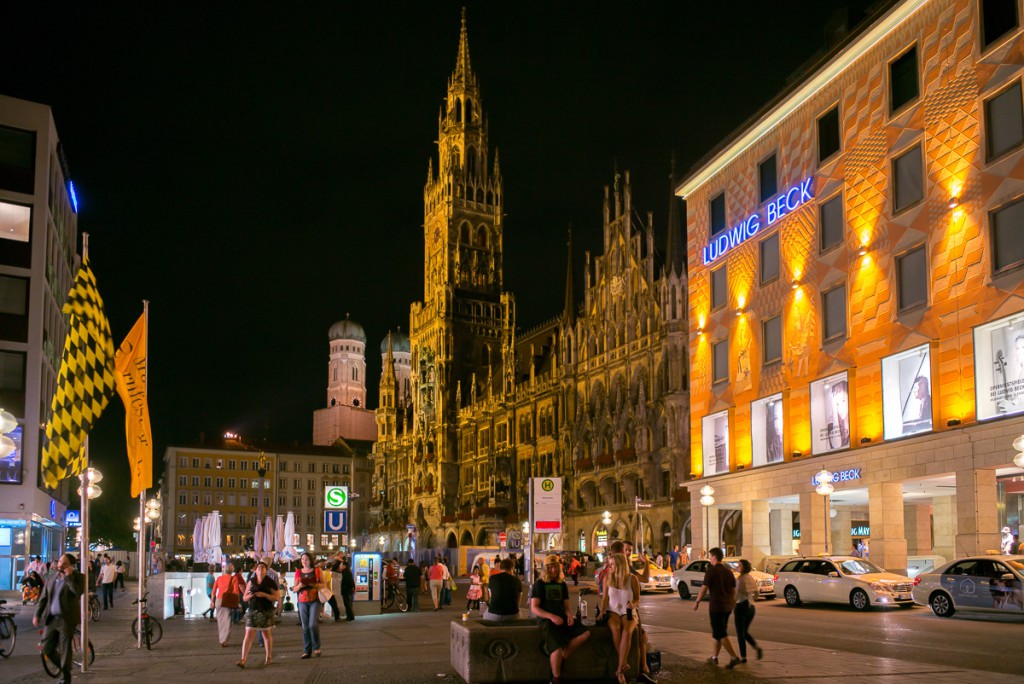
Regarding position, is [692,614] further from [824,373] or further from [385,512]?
[385,512]

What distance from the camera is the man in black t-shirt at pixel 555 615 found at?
1319cm

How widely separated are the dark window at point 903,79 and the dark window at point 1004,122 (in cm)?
368

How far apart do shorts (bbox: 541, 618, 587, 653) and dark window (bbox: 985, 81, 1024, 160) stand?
22.3 metres

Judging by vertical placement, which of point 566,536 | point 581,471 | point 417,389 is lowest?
point 566,536

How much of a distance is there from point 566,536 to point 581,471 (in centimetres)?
551

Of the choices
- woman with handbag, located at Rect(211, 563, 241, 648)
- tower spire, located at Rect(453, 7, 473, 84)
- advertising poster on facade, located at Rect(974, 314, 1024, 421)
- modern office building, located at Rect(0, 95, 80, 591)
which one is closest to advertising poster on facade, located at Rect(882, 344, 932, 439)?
advertising poster on facade, located at Rect(974, 314, 1024, 421)

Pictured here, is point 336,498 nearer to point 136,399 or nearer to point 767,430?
point 136,399

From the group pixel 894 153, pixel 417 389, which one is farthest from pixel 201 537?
pixel 417 389

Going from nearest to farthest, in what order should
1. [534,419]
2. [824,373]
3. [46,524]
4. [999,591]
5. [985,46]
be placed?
[999,591]
[985,46]
[824,373]
[46,524]
[534,419]

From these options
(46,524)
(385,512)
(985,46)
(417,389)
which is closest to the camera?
(985,46)

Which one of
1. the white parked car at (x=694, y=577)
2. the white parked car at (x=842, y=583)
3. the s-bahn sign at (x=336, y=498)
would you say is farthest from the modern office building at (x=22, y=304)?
the white parked car at (x=842, y=583)

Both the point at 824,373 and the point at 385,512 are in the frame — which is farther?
the point at 385,512

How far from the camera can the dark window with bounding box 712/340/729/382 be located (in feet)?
151

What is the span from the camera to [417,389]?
361 ft
